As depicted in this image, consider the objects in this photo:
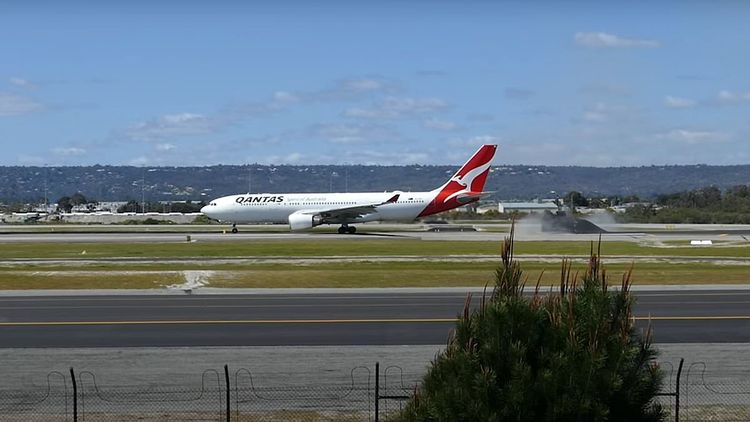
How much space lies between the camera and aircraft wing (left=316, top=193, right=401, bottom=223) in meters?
81.6

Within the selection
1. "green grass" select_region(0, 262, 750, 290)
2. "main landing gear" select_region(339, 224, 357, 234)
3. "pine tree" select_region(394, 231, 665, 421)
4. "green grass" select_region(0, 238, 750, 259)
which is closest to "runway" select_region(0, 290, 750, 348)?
"green grass" select_region(0, 262, 750, 290)

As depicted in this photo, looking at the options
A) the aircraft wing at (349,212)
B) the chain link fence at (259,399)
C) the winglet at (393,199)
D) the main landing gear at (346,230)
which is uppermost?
the winglet at (393,199)

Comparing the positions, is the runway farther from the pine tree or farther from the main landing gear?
the main landing gear

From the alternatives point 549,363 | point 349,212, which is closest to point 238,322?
point 549,363

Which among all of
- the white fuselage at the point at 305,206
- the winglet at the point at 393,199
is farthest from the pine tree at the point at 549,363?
the white fuselage at the point at 305,206

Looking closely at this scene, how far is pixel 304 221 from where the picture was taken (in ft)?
268

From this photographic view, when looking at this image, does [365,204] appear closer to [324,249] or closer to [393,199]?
[393,199]

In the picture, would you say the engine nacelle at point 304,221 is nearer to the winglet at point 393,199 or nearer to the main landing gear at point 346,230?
the main landing gear at point 346,230

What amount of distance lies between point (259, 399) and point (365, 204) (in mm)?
65731

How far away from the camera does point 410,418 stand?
11359mm

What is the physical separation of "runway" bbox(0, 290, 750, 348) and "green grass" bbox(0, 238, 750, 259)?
2211 centimetres

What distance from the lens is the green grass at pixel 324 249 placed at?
59.3 metres

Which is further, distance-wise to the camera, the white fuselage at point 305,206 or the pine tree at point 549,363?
the white fuselage at point 305,206

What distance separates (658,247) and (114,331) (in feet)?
162
